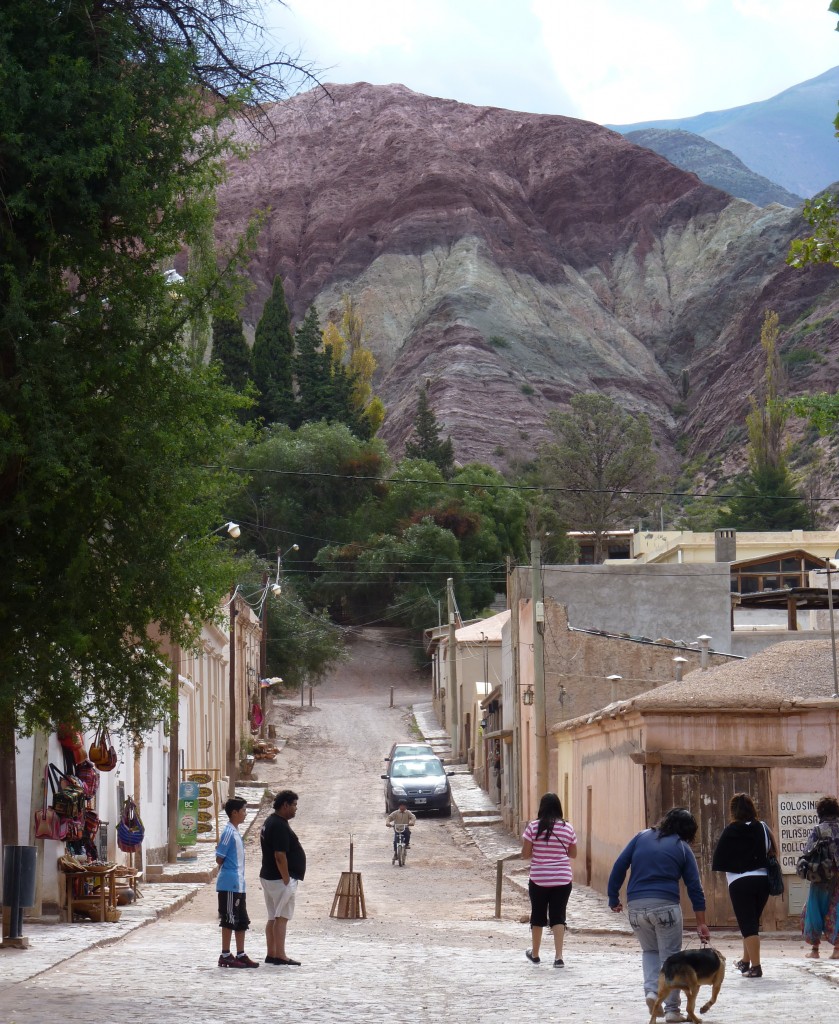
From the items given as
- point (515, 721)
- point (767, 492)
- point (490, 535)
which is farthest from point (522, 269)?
point (515, 721)

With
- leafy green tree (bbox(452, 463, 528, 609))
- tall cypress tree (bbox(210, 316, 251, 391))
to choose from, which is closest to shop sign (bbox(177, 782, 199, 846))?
leafy green tree (bbox(452, 463, 528, 609))

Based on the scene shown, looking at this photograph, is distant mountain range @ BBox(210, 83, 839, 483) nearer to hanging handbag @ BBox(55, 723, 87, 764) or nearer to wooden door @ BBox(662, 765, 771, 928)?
wooden door @ BBox(662, 765, 771, 928)

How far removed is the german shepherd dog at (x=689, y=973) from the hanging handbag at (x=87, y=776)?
388 inches

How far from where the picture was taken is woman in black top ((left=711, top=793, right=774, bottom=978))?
1069 centimetres

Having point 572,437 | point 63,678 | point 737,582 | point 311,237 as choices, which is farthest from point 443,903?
point 311,237

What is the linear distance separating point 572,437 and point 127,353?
74.2 m

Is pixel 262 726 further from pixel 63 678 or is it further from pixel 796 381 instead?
pixel 796 381

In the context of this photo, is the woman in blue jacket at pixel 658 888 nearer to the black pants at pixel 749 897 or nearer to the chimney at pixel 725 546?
the black pants at pixel 749 897

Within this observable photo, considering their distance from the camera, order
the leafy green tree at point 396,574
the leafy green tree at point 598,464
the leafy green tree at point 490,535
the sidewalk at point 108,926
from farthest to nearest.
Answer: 1. the leafy green tree at point 598,464
2. the leafy green tree at point 490,535
3. the leafy green tree at point 396,574
4. the sidewalk at point 108,926

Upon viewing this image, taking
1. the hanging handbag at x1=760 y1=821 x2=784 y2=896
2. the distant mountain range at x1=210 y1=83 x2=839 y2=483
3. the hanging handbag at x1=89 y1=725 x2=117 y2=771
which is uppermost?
the distant mountain range at x1=210 y1=83 x2=839 y2=483

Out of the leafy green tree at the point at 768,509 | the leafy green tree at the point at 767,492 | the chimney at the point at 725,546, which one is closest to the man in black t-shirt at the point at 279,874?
the chimney at the point at 725,546

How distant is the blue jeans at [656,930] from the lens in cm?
892

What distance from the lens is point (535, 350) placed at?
Answer: 423 feet

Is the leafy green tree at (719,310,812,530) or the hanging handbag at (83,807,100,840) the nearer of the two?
the hanging handbag at (83,807,100,840)
